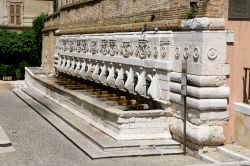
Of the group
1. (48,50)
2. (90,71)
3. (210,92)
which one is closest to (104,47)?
(90,71)

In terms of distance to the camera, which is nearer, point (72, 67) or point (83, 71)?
point (83, 71)

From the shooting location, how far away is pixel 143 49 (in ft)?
45.8

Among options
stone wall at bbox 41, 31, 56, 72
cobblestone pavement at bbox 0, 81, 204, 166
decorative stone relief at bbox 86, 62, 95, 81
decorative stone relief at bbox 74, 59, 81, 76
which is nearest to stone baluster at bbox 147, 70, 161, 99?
cobblestone pavement at bbox 0, 81, 204, 166

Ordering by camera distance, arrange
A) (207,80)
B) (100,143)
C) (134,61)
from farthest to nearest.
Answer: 1. (134,61)
2. (100,143)
3. (207,80)

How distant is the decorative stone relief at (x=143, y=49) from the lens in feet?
44.8

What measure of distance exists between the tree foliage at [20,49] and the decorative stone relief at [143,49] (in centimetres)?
2495

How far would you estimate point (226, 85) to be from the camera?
11070 millimetres

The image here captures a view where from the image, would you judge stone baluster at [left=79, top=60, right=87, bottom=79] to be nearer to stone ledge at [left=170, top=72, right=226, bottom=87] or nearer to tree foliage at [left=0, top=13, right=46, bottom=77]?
stone ledge at [left=170, top=72, right=226, bottom=87]

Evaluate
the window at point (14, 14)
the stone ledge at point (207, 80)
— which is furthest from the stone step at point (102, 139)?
the window at point (14, 14)

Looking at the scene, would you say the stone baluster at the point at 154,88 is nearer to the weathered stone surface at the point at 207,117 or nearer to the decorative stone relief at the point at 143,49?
the decorative stone relief at the point at 143,49

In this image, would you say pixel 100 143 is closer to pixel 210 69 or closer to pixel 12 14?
pixel 210 69

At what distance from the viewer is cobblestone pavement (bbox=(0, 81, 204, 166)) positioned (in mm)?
10547

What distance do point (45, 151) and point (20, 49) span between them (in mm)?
28102

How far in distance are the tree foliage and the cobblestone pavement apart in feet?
73.0
